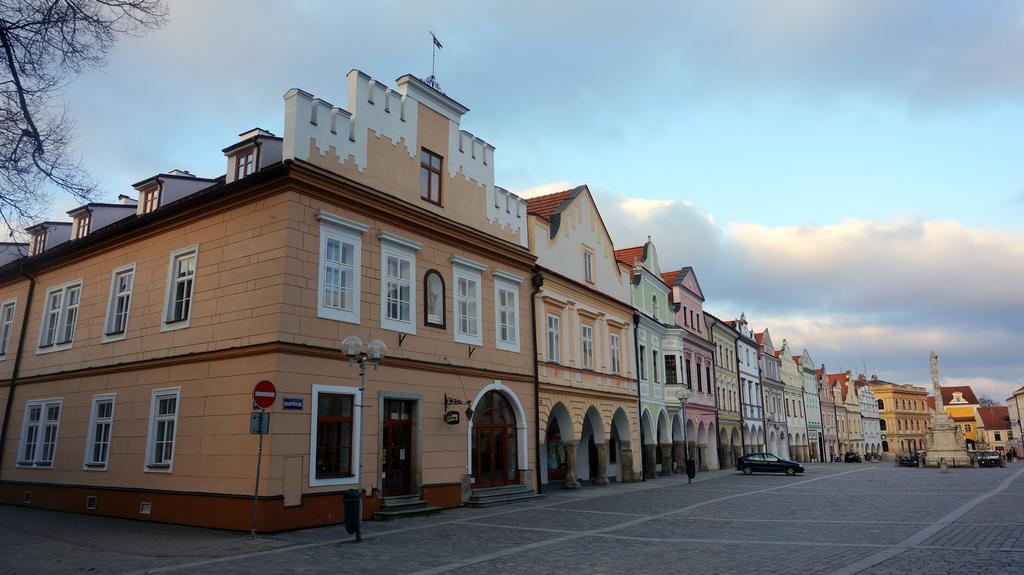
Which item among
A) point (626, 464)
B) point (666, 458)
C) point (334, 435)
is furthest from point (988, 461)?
point (334, 435)

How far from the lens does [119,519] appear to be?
1761 cm

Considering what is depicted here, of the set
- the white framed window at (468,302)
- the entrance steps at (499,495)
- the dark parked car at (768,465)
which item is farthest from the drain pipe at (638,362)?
the white framed window at (468,302)

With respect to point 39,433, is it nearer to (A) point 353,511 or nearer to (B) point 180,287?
(B) point 180,287

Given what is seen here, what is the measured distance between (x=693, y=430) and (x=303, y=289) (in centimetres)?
3378

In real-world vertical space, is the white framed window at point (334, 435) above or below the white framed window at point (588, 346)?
below

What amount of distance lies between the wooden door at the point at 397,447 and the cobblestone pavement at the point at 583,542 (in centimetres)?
142

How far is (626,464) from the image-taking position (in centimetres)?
3247

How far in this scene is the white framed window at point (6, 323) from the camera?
82.6ft

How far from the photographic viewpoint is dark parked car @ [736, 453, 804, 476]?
40.0 m

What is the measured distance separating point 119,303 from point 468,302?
10.4 meters

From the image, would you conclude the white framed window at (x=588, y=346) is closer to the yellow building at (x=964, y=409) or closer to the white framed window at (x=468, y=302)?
the white framed window at (x=468, y=302)

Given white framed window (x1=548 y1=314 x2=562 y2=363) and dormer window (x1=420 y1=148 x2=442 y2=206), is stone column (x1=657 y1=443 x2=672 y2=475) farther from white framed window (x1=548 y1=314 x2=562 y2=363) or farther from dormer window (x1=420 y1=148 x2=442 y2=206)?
dormer window (x1=420 y1=148 x2=442 y2=206)

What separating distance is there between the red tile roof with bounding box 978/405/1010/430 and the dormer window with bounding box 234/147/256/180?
15286 cm

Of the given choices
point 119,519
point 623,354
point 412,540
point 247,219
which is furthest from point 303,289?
point 623,354
